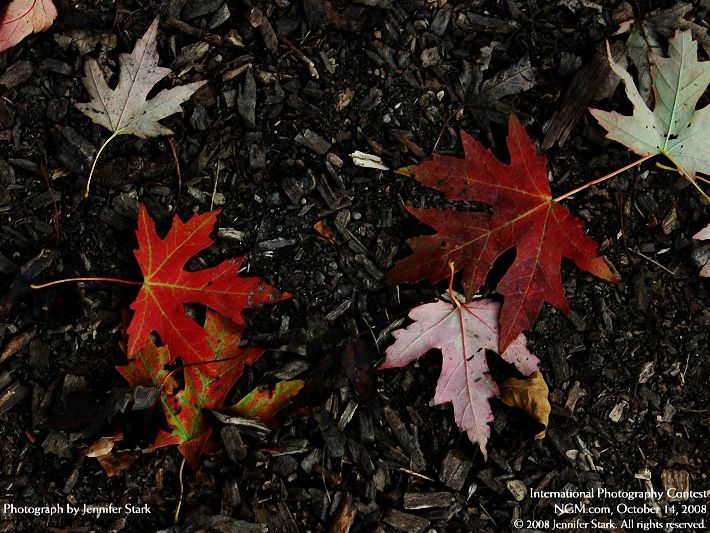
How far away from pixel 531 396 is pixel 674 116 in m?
0.99

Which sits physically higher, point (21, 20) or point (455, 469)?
point (21, 20)

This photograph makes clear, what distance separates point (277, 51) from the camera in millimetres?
2135

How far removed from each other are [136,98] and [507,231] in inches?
48.2

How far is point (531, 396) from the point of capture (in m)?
2.02

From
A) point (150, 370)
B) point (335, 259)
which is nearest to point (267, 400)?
point (150, 370)

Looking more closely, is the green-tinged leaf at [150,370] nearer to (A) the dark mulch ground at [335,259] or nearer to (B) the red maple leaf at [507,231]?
(A) the dark mulch ground at [335,259]

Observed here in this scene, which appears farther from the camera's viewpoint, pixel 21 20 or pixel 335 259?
pixel 335 259

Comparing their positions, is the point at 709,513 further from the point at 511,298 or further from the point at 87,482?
the point at 87,482

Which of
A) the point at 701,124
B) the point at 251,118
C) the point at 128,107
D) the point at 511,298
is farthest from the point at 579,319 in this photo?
the point at 128,107

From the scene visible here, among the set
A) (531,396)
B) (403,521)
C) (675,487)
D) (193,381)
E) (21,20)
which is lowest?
(675,487)

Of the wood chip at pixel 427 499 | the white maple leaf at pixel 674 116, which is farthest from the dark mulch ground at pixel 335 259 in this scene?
the white maple leaf at pixel 674 116

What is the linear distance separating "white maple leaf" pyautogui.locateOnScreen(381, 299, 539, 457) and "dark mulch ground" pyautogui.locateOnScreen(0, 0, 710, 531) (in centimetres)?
9

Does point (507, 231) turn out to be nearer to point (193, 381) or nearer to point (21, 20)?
point (193, 381)

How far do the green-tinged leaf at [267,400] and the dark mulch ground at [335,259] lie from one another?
48mm
